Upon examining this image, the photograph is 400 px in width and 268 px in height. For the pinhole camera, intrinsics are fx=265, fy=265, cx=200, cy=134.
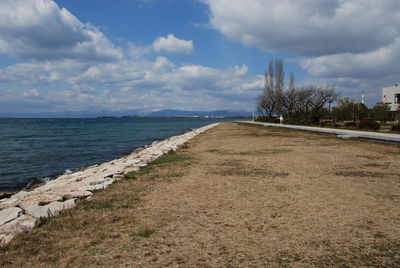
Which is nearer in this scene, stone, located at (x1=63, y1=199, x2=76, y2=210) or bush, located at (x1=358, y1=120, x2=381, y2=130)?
stone, located at (x1=63, y1=199, x2=76, y2=210)

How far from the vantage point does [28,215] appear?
419 centimetres

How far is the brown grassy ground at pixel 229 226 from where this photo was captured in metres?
2.83

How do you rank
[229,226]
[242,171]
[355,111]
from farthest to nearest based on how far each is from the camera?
[355,111] < [242,171] < [229,226]

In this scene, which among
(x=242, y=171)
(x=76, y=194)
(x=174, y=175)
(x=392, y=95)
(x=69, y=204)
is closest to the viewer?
(x=69, y=204)

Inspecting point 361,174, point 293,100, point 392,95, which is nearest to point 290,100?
point 293,100

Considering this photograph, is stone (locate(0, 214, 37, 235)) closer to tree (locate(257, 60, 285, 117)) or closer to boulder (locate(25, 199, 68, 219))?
boulder (locate(25, 199, 68, 219))

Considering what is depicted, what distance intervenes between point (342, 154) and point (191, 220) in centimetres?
835

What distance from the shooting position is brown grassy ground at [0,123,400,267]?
2828mm

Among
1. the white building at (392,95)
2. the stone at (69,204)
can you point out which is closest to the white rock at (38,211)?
the stone at (69,204)

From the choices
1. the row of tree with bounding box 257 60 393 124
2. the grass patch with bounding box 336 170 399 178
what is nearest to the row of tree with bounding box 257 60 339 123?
the row of tree with bounding box 257 60 393 124

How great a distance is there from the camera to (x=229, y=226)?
12.0 ft

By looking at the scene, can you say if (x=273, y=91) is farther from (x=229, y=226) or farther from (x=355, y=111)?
(x=229, y=226)

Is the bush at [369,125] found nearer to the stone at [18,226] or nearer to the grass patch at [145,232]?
the grass patch at [145,232]

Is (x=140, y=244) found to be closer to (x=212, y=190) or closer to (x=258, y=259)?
(x=258, y=259)
